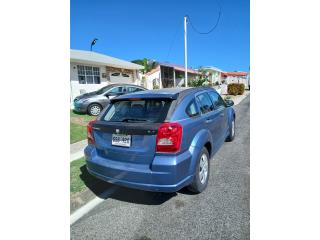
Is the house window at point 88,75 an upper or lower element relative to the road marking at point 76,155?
upper

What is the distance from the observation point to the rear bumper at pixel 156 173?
8.39 feet

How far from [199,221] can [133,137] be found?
52.0 inches

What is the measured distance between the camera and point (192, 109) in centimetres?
319

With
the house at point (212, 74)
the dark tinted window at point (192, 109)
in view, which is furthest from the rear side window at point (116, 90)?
the house at point (212, 74)

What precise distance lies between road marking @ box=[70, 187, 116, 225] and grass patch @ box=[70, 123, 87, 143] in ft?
11.3

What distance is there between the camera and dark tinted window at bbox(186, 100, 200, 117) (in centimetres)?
305

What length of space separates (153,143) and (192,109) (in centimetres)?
92

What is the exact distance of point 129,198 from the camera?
3.23 meters

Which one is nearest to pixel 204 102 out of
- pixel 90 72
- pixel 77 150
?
pixel 77 150

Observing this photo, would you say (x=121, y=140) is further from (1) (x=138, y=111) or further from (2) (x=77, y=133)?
(2) (x=77, y=133)

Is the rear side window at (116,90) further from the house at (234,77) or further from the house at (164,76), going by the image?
the house at (234,77)

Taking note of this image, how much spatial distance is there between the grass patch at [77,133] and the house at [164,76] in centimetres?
1371
